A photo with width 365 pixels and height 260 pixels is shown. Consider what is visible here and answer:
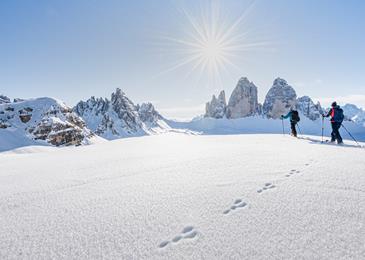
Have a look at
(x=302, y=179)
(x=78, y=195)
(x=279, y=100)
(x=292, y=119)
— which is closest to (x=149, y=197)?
(x=78, y=195)

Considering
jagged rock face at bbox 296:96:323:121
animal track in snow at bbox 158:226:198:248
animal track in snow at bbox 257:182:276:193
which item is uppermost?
jagged rock face at bbox 296:96:323:121

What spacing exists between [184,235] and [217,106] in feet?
542

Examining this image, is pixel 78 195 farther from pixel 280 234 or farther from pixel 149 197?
pixel 280 234

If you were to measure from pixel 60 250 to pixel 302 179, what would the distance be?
4.11m

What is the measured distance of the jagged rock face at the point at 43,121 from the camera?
117ft

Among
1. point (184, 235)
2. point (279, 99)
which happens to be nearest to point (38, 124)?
point (184, 235)

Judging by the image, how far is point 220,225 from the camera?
2797 mm

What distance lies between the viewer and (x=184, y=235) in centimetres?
266

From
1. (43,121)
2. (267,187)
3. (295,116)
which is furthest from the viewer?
(43,121)

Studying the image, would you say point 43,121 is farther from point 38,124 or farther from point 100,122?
point 100,122

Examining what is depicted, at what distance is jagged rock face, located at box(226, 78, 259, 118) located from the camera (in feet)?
421

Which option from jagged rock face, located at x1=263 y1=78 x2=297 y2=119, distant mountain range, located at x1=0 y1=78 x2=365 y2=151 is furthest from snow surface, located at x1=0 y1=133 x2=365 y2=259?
jagged rock face, located at x1=263 y1=78 x2=297 y2=119

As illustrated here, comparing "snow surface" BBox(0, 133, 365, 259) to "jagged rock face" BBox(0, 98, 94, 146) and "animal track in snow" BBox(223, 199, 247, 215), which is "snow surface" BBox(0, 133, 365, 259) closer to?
"animal track in snow" BBox(223, 199, 247, 215)

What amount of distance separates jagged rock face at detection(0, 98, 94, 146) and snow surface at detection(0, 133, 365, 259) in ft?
119
